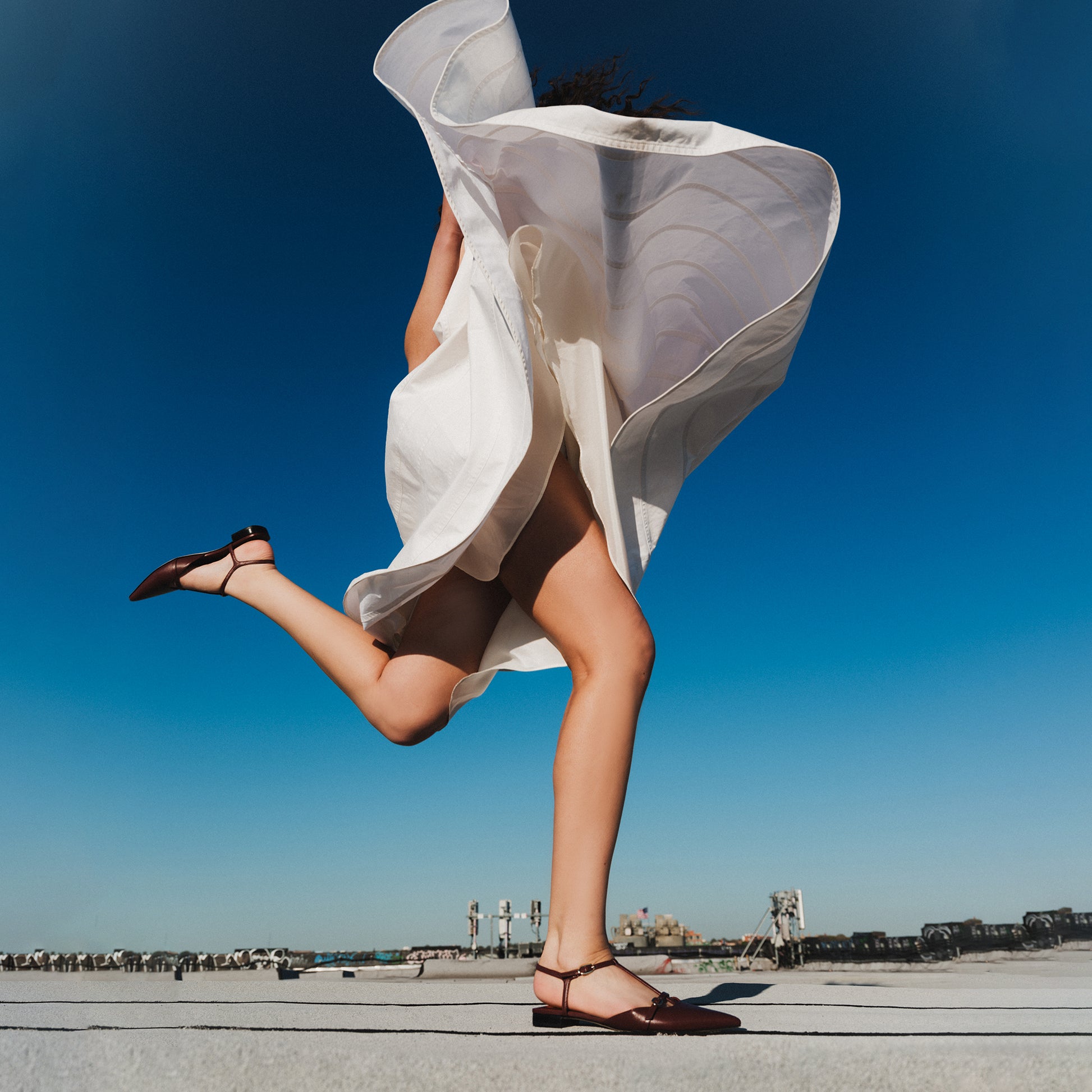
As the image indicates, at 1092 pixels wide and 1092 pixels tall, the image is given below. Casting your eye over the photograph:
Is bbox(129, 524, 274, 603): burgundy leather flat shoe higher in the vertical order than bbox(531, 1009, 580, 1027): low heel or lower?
higher

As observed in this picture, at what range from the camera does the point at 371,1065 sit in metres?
0.77

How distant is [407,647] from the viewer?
5.40ft

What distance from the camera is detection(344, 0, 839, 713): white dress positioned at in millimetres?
1375

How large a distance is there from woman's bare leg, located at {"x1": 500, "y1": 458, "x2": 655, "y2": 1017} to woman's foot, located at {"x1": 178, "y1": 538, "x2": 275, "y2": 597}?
2.05 feet

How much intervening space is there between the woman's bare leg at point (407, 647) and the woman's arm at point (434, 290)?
1.75 feet

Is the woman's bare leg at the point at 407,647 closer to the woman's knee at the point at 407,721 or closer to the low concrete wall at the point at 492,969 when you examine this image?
the woman's knee at the point at 407,721

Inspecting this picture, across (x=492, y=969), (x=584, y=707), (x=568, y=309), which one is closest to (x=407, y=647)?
(x=584, y=707)

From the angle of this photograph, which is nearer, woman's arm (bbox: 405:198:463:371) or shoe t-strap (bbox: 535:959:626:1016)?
shoe t-strap (bbox: 535:959:626:1016)

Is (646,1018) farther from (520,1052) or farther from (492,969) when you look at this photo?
(492,969)

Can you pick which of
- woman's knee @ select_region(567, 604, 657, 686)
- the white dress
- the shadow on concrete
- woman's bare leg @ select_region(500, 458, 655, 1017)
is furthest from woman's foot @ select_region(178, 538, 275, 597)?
the shadow on concrete

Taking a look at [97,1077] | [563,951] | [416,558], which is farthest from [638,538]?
[97,1077]

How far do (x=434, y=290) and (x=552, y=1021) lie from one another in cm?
147

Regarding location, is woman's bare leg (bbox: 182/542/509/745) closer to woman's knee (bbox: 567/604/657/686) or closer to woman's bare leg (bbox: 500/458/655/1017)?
woman's bare leg (bbox: 500/458/655/1017)

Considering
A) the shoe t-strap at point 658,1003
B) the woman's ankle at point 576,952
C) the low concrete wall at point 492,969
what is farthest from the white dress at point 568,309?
the low concrete wall at point 492,969
